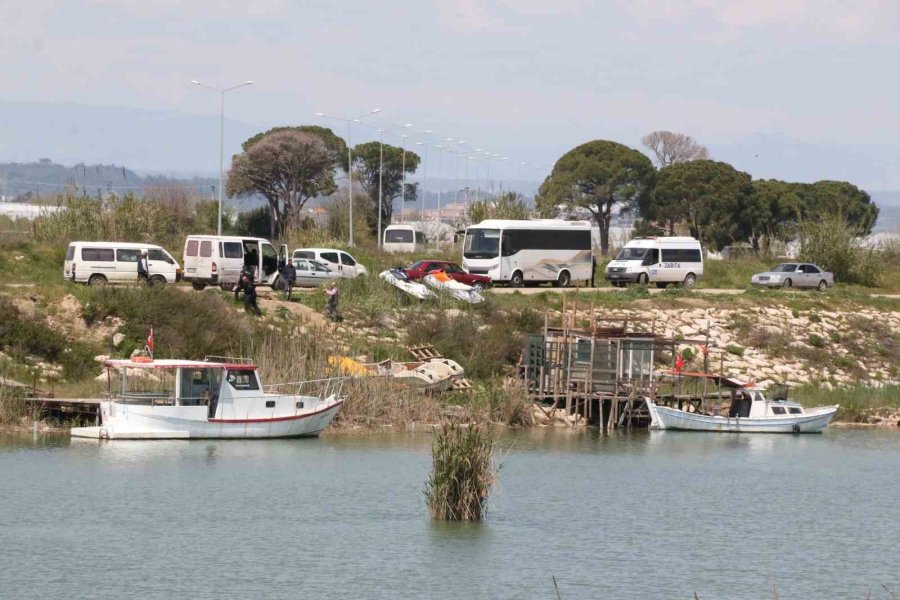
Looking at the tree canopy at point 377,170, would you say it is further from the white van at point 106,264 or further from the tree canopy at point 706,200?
the white van at point 106,264

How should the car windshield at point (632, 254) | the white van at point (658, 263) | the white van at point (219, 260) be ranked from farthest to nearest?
the car windshield at point (632, 254) < the white van at point (658, 263) < the white van at point (219, 260)

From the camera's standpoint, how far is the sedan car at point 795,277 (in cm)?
7475

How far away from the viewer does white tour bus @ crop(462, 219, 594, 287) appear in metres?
67.4

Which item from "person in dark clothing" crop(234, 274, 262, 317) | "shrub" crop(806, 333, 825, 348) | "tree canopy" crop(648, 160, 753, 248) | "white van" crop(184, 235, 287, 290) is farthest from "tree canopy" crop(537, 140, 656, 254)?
"person in dark clothing" crop(234, 274, 262, 317)

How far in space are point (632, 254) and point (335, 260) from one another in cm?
1505

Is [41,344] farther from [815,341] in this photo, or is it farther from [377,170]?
[377,170]

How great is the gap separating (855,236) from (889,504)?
160 ft

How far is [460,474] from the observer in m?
30.0

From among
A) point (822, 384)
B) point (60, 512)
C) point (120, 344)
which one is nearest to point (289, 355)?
point (120, 344)

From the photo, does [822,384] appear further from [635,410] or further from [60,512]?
[60,512]

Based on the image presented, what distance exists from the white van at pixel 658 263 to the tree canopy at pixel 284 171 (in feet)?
140

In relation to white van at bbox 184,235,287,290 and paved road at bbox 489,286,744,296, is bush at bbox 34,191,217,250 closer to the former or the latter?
white van at bbox 184,235,287,290

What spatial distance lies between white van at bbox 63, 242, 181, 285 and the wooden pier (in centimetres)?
1463

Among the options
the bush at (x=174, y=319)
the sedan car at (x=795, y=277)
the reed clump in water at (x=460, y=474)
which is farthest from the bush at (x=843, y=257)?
the reed clump in water at (x=460, y=474)
